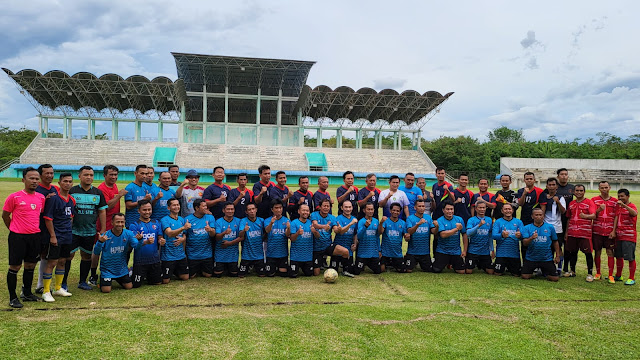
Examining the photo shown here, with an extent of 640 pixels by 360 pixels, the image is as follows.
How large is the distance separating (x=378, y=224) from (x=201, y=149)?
46464 millimetres

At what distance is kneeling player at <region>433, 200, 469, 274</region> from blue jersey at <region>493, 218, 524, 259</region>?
2.02 feet

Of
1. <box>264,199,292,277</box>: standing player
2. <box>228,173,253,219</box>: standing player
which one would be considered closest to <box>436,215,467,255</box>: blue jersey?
<box>264,199,292,277</box>: standing player

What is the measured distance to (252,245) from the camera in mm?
8023

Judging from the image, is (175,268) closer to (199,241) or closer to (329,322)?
(199,241)

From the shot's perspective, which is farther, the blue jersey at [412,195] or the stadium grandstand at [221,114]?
the stadium grandstand at [221,114]

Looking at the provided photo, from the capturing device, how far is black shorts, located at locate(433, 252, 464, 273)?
8.57 m

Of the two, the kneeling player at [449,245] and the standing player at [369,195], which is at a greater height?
the standing player at [369,195]

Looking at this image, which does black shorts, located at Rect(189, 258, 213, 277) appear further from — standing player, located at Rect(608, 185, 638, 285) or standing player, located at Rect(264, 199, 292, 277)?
standing player, located at Rect(608, 185, 638, 285)

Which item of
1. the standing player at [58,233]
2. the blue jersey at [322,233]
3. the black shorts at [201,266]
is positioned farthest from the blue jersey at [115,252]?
the blue jersey at [322,233]

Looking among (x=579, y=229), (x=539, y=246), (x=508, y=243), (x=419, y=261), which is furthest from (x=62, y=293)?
(x=579, y=229)

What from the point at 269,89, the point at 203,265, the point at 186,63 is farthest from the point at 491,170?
the point at 203,265

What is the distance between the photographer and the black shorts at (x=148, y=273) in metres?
7.02

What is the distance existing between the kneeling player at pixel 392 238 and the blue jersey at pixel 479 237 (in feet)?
4.64

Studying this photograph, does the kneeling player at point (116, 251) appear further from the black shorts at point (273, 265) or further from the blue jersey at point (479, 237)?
the blue jersey at point (479, 237)
